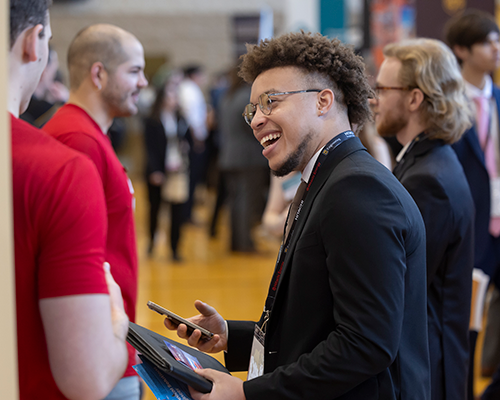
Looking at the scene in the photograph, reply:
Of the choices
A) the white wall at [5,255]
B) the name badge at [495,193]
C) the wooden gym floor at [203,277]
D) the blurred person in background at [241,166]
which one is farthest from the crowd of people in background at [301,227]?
the blurred person in background at [241,166]

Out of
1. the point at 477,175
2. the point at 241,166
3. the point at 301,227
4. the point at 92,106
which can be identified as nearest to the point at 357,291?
the point at 301,227

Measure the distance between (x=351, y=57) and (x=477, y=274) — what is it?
1.39 m

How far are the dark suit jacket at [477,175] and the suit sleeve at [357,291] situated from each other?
5.26 ft

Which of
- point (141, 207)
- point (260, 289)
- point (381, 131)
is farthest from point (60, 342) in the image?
point (141, 207)

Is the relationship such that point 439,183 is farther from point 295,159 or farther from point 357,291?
point 357,291

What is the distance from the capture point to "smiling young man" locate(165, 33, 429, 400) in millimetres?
1134

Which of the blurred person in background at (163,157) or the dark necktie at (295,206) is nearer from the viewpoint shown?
the dark necktie at (295,206)

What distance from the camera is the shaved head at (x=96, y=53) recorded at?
212 cm

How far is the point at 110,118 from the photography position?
2154 millimetres

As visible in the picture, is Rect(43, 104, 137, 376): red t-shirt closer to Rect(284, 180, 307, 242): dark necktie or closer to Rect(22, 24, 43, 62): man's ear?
Rect(284, 180, 307, 242): dark necktie

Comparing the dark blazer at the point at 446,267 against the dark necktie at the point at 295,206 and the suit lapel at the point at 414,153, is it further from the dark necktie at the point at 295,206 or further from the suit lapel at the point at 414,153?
the dark necktie at the point at 295,206

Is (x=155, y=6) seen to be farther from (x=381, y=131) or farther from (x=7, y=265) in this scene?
(x=7, y=265)

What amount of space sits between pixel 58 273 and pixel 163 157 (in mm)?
5240

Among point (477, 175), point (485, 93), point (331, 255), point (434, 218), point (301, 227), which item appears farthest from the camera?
point (485, 93)
